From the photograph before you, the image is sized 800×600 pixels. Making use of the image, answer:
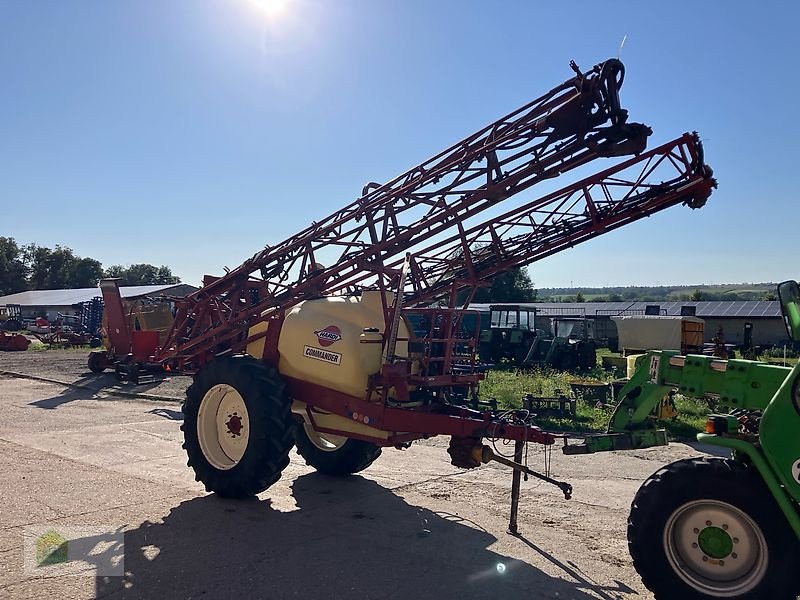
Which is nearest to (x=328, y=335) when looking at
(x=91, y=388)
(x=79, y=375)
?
(x=91, y=388)

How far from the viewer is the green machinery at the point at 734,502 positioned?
432 cm

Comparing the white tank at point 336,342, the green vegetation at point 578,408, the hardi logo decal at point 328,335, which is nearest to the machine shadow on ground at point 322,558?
the white tank at point 336,342

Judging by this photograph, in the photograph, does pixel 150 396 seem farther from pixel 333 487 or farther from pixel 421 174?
pixel 421 174

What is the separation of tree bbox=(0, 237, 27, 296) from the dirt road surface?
96.6 meters

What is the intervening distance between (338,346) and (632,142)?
377 cm

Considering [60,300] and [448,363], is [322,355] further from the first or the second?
[60,300]

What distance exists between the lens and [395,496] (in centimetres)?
779

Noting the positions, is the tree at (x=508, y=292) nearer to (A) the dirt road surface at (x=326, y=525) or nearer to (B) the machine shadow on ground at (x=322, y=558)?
(A) the dirt road surface at (x=326, y=525)

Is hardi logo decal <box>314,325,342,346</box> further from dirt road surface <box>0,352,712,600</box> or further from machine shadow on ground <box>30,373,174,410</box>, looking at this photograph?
machine shadow on ground <box>30,373,174,410</box>

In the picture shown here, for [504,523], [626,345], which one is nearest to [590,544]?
[504,523]

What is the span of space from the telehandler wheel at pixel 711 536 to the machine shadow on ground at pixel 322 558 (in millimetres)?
675

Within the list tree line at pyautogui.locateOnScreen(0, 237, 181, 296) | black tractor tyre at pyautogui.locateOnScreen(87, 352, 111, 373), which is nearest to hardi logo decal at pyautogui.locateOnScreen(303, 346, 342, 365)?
black tractor tyre at pyautogui.locateOnScreen(87, 352, 111, 373)

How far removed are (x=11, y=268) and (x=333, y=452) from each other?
103m

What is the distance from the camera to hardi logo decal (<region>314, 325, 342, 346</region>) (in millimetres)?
7516
